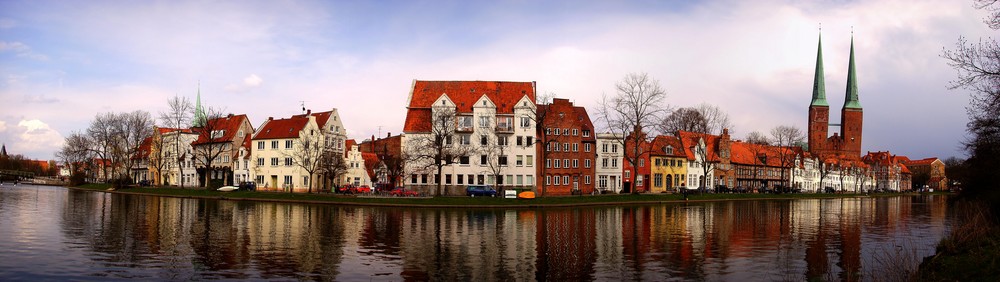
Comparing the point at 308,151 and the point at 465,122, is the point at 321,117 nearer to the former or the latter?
the point at 308,151

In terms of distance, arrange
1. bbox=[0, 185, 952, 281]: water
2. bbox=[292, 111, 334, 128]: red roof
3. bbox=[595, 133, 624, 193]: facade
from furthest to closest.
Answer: bbox=[292, 111, 334, 128]: red roof → bbox=[595, 133, 624, 193]: facade → bbox=[0, 185, 952, 281]: water

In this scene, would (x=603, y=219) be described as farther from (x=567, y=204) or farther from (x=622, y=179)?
(x=622, y=179)

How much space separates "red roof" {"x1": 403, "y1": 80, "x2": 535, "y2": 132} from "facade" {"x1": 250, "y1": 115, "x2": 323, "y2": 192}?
1593 cm

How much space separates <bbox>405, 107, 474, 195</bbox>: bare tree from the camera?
2990 inches

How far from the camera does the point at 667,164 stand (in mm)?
115438

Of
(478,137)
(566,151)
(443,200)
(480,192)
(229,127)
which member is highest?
(229,127)

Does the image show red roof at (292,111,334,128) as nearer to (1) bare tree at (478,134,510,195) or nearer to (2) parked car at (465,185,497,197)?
(1) bare tree at (478,134,510,195)

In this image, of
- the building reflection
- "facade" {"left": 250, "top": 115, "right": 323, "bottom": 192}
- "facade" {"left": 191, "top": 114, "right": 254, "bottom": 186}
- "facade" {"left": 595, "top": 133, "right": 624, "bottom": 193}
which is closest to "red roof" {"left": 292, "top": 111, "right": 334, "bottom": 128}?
"facade" {"left": 250, "top": 115, "right": 323, "bottom": 192}

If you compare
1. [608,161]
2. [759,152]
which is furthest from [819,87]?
[608,161]

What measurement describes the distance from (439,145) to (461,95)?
1962 cm

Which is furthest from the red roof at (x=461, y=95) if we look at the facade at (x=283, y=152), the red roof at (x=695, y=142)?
the red roof at (x=695, y=142)

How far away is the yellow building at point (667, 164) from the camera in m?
112

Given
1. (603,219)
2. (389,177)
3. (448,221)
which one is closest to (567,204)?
(603,219)

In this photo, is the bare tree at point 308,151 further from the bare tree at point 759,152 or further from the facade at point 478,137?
the bare tree at point 759,152
